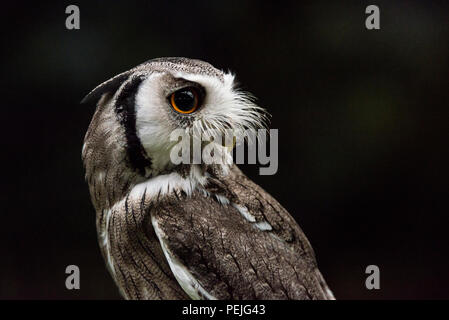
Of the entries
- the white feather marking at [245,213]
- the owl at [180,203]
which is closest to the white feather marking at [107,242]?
the owl at [180,203]

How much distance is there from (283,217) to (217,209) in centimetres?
22

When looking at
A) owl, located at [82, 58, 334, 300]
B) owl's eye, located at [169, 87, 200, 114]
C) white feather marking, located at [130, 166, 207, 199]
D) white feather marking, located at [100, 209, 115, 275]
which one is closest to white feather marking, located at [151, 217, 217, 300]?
owl, located at [82, 58, 334, 300]

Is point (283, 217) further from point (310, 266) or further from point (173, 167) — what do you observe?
point (173, 167)

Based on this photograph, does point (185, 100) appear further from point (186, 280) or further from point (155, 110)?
point (186, 280)

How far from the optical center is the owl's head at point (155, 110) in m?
1.21

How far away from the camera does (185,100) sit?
1.23 m

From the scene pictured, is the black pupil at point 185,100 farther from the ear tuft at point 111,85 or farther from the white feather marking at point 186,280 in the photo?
the white feather marking at point 186,280

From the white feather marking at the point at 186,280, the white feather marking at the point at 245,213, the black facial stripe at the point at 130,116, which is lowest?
the white feather marking at the point at 186,280

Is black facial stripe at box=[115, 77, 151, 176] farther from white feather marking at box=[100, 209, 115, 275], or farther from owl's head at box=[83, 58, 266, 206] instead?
white feather marking at box=[100, 209, 115, 275]

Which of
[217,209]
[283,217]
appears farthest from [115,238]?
[283,217]

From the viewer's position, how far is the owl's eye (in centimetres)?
122

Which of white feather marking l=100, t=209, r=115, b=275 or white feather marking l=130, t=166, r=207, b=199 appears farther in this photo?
white feather marking l=100, t=209, r=115, b=275

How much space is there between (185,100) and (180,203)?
0.27 metres

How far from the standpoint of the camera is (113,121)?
1270 mm
